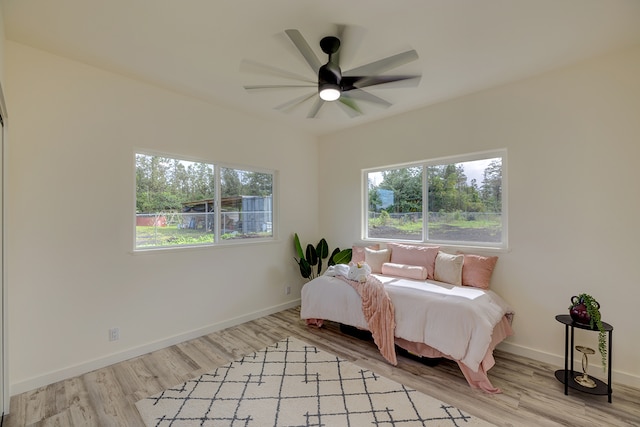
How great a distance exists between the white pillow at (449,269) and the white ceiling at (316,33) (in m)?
1.85

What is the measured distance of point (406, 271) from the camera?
3.26m

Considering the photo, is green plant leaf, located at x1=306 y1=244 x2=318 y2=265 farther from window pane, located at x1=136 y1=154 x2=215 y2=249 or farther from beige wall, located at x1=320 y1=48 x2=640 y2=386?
beige wall, located at x1=320 y1=48 x2=640 y2=386

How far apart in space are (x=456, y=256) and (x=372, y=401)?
1750 millimetres

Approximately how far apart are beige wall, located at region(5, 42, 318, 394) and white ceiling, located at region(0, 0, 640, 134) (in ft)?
1.03

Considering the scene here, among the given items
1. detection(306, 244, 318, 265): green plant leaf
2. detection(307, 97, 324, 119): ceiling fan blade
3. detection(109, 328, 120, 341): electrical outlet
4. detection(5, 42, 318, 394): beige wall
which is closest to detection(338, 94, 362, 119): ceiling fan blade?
detection(307, 97, 324, 119): ceiling fan blade

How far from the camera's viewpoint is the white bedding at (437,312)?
7.51 ft

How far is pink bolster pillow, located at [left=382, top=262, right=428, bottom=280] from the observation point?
3.18 meters

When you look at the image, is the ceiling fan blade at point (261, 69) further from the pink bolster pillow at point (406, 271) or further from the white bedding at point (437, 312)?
the pink bolster pillow at point (406, 271)

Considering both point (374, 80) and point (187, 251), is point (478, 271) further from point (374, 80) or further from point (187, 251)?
point (187, 251)

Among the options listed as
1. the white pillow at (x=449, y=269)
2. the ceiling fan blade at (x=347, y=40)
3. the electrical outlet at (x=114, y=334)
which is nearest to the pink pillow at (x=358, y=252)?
the white pillow at (x=449, y=269)

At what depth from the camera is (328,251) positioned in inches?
179

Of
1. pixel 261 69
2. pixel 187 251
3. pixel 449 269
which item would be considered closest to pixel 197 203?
pixel 187 251

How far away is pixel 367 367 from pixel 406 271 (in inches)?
45.0

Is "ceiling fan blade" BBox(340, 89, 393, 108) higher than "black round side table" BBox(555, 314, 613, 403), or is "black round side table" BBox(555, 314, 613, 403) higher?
"ceiling fan blade" BBox(340, 89, 393, 108)
